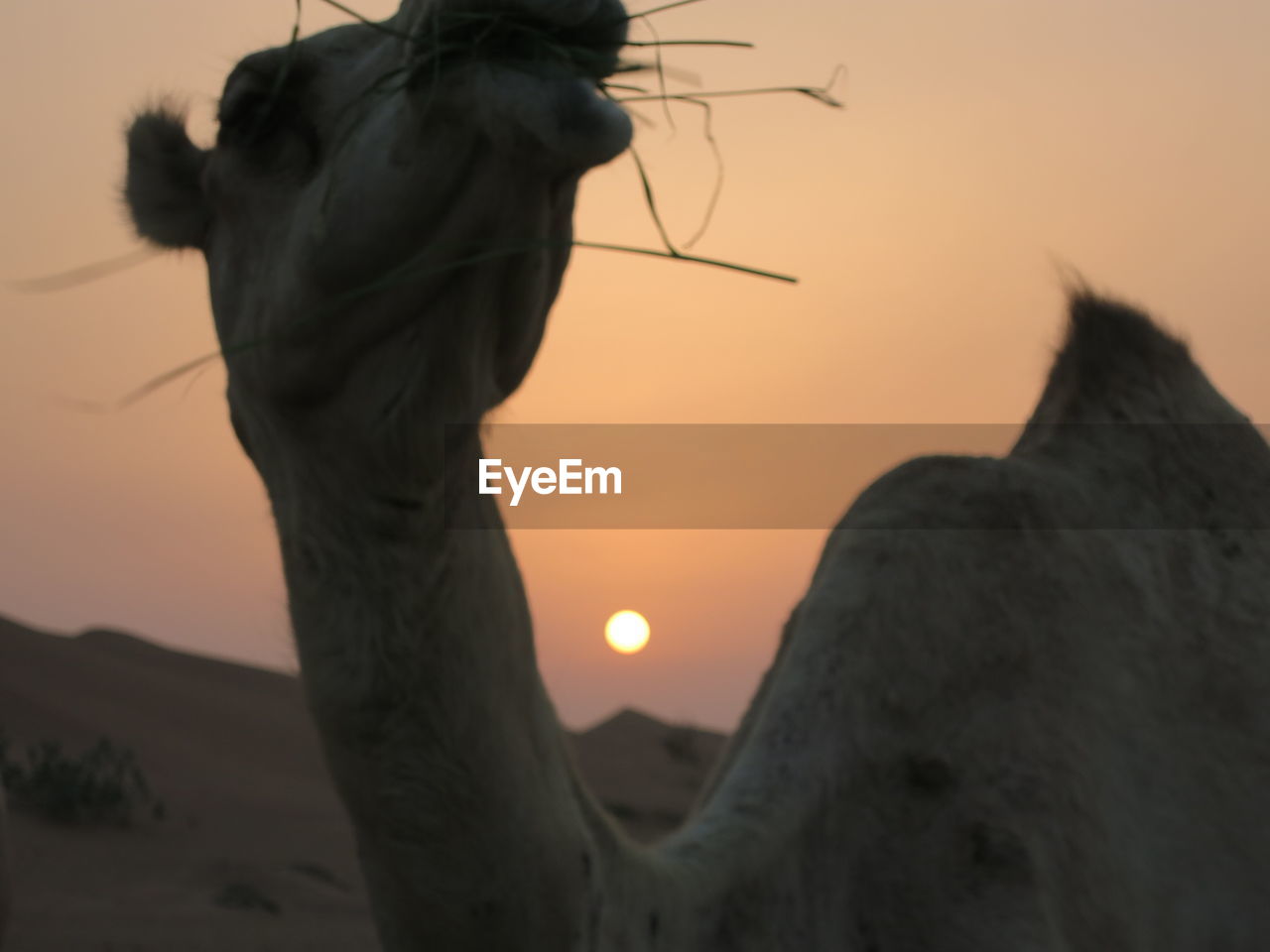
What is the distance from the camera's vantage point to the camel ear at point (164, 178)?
229 cm

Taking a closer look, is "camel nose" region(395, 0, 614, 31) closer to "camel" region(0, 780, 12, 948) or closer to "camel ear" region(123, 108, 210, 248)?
"camel ear" region(123, 108, 210, 248)

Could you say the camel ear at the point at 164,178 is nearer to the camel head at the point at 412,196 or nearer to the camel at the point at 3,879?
the camel head at the point at 412,196

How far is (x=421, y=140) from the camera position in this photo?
1675mm

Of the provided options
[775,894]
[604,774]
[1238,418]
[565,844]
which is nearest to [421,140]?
[565,844]

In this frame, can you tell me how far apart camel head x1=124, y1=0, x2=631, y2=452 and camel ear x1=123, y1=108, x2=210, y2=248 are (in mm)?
277

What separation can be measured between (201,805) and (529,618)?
22777mm

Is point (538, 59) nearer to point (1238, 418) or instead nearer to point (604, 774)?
point (1238, 418)

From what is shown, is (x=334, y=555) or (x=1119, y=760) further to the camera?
(x=1119, y=760)

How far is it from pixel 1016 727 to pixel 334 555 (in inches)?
52.8

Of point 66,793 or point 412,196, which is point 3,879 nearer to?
point 412,196

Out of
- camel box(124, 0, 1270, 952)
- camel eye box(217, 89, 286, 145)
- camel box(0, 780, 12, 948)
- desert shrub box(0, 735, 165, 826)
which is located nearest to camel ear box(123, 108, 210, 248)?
camel box(124, 0, 1270, 952)

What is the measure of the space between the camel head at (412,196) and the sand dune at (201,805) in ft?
2.52

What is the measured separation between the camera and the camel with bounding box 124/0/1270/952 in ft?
5.65

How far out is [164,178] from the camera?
2.31 meters
